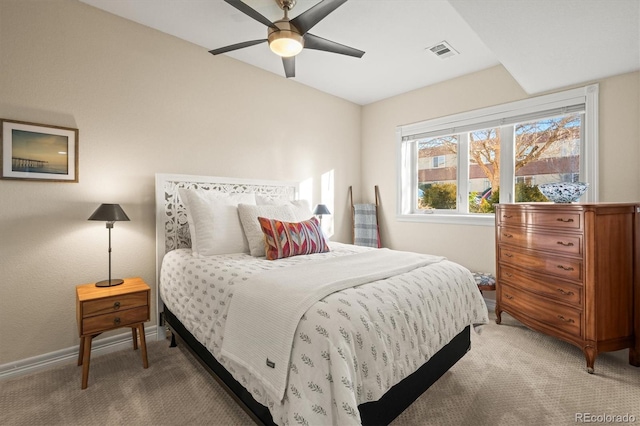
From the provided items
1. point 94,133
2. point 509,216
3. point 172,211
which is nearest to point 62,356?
point 172,211

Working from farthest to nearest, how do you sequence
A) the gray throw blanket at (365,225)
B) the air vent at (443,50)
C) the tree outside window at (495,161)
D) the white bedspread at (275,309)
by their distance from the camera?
the gray throw blanket at (365,225) → the tree outside window at (495,161) → the air vent at (443,50) → the white bedspread at (275,309)

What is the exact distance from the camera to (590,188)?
2775mm

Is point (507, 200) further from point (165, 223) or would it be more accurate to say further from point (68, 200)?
point (68, 200)

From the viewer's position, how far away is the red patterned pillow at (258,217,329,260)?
2260 mm

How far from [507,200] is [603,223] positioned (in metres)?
1.24

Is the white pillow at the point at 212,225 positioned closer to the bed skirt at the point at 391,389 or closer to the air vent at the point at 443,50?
the bed skirt at the point at 391,389

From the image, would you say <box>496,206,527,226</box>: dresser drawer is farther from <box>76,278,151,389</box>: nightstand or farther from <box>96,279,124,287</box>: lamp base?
<box>96,279,124,287</box>: lamp base

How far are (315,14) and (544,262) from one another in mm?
2500

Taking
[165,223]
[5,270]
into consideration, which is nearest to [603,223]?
[165,223]

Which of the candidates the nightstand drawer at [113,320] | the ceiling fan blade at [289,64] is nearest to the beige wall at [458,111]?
the ceiling fan blade at [289,64]

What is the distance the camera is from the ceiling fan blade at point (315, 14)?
173 cm

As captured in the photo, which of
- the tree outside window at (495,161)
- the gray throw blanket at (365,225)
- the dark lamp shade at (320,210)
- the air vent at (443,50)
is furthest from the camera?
the gray throw blanket at (365,225)

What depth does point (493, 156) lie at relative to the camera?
3484mm

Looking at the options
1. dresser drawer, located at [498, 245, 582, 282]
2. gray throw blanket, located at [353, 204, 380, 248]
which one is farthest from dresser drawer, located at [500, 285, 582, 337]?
gray throw blanket, located at [353, 204, 380, 248]
